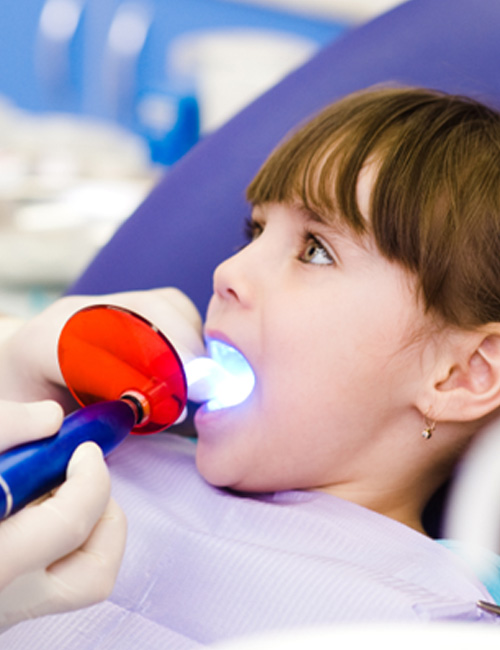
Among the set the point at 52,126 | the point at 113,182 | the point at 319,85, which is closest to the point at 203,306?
the point at 319,85

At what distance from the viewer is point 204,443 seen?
0.70m

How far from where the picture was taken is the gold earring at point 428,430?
2.21 feet

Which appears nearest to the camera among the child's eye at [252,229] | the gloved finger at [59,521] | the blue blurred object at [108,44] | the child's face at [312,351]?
the gloved finger at [59,521]

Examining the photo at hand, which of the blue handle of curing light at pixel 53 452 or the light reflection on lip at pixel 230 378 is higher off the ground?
the blue handle of curing light at pixel 53 452

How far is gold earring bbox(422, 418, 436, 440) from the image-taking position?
67cm

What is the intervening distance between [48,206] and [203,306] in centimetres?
62

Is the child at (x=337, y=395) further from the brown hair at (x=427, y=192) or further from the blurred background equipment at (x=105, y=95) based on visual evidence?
the blurred background equipment at (x=105, y=95)

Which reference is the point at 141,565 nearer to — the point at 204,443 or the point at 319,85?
the point at 204,443

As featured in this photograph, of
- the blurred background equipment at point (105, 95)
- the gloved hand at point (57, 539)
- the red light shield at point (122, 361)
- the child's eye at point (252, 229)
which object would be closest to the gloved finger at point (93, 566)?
the gloved hand at point (57, 539)

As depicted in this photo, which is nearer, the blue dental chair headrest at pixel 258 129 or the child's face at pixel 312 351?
the child's face at pixel 312 351

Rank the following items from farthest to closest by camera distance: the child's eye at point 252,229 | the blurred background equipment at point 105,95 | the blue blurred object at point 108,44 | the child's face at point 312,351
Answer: the blue blurred object at point 108,44 < the blurred background equipment at point 105,95 < the child's eye at point 252,229 < the child's face at point 312,351

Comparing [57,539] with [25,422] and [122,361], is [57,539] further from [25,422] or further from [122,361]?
[122,361]

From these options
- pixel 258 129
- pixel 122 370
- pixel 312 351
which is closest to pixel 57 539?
pixel 122 370

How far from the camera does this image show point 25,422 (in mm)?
443
